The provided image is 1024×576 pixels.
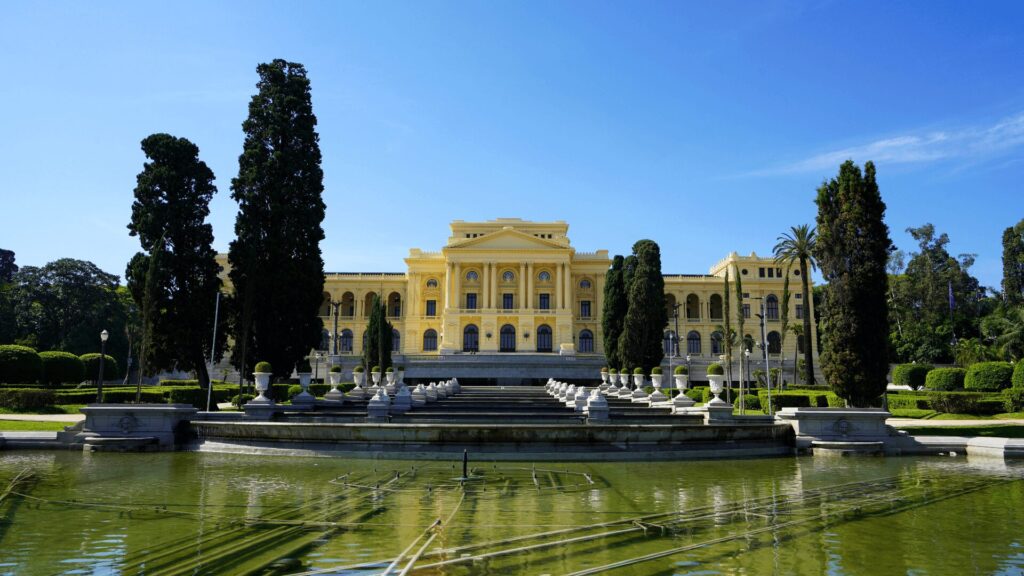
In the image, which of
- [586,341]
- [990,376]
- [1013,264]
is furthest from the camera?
[586,341]

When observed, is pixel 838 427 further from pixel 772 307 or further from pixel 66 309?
pixel 772 307

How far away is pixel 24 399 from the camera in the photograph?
2603cm

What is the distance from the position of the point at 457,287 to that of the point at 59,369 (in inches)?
1588

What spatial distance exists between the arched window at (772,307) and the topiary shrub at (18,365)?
6572cm

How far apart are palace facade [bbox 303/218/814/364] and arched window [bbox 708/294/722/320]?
11 centimetres

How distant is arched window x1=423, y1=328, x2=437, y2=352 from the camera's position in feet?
241

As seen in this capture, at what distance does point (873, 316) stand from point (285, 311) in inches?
868

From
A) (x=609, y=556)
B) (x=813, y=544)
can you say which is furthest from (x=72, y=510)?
(x=813, y=544)

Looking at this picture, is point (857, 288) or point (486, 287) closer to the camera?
point (857, 288)

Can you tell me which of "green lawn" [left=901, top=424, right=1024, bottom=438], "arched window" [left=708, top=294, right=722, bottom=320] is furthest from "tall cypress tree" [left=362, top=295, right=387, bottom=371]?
"arched window" [left=708, top=294, right=722, bottom=320]

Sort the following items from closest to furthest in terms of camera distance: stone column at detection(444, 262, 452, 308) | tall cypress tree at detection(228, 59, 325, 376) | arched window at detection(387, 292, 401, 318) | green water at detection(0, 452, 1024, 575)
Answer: green water at detection(0, 452, 1024, 575), tall cypress tree at detection(228, 59, 325, 376), stone column at detection(444, 262, 452, 308), arched window at detection(387, 292, 401, 318)

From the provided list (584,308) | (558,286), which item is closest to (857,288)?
(558,286)

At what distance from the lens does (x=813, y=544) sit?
7.26 m

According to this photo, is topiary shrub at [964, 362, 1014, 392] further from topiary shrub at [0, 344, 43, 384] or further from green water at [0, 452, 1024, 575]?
topiary shrub at [0, 344, 43, 384]
